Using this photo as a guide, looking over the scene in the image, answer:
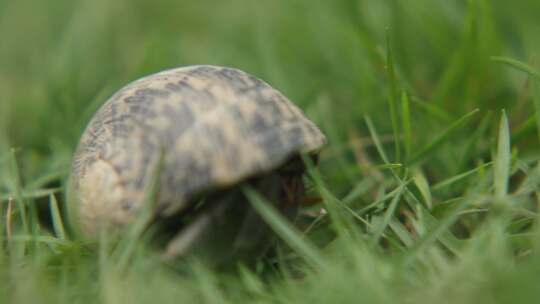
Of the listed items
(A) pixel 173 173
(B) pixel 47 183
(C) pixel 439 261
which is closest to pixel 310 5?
(B) pixel 47 183

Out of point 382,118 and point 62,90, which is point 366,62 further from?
point 62,90

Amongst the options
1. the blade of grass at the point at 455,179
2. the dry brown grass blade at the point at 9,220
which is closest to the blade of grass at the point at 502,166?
the blade of grass at the point at 455,179

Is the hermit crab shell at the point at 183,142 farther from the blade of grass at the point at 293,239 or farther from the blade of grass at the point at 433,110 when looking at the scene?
the blade of grass at the point at 433,110

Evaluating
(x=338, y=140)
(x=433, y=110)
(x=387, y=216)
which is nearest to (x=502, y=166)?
(x=387, y=216)

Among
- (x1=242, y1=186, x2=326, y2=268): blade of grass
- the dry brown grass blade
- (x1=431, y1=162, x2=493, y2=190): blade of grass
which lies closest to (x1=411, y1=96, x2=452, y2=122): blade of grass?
(x1=431, y1=162, x2=493, y2=190): blade of grass

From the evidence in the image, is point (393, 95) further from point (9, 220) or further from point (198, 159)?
point (9, 220)

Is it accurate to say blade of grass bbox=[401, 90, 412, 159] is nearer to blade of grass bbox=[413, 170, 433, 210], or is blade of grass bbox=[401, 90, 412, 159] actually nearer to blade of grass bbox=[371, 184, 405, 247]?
blade of grass bbox=[413, 170, 433, 210]

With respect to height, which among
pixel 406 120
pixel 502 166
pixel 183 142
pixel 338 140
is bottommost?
pixel 338 140
